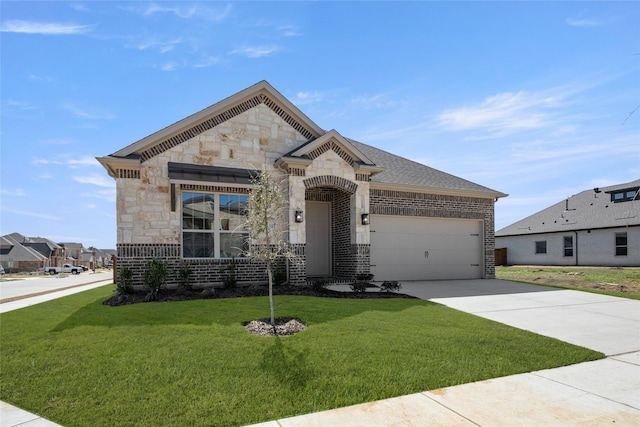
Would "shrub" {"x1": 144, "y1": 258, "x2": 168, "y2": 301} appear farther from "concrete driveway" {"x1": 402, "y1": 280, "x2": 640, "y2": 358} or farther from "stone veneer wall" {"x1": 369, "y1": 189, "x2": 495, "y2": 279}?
"stone veneer wall" {"x1": 369, "y1": 189, "x2": 495, "y2": 279}

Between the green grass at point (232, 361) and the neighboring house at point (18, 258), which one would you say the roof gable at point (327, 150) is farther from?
the neighboring house at point (18, 258)

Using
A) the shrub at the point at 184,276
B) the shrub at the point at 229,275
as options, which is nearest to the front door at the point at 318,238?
the shrub at the point at 229,275

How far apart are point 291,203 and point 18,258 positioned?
216 ft

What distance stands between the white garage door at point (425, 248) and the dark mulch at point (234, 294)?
323 cm

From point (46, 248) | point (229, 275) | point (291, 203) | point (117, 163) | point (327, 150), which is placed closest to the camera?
point (117, 163)

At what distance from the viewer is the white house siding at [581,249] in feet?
74.6

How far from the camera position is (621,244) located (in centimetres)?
2339

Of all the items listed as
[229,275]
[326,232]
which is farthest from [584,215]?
[229,275]

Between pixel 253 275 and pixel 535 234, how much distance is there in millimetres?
25270

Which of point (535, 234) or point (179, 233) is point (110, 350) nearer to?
point (179, 233)

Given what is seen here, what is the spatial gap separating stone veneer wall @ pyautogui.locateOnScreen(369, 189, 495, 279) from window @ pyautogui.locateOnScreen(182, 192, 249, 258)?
4845 mm

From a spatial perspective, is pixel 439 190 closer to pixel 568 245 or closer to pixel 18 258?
pixel 568 245

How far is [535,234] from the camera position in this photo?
2889cm

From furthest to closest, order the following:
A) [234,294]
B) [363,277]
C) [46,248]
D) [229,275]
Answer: [46,248], [363,277], [229,275], [234,294]
